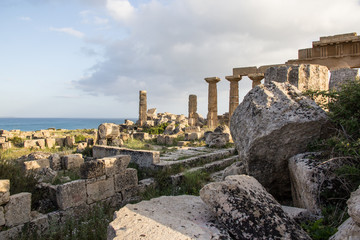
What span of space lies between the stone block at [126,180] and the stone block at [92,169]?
1.64 ft

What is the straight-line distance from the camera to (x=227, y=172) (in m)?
5.17

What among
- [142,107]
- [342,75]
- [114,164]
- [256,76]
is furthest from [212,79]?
[114,164]

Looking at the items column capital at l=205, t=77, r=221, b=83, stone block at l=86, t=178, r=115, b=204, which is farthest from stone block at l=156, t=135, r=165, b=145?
column capital at l=205, t=77, r=221, b=83

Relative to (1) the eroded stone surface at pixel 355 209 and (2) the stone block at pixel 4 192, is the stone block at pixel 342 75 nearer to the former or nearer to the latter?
(1) the eroded stone surface at pixel 355 209

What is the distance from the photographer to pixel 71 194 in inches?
208

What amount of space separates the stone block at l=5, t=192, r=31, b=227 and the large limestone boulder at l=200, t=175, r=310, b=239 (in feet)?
11.7

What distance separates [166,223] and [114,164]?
153 inches

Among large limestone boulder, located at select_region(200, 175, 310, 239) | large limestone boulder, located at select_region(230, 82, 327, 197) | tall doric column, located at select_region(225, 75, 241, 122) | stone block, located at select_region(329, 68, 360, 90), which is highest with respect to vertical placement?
tall doric column, located at select_region(225, 75, 241, 122)

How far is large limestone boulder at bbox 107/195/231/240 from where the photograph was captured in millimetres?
2316

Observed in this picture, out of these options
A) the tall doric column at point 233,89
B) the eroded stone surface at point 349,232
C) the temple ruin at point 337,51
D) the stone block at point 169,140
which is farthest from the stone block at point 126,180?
the tall doric column at point 233,89

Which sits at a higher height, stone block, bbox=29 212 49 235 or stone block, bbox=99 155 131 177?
stone block, bbox=99 155 131 177

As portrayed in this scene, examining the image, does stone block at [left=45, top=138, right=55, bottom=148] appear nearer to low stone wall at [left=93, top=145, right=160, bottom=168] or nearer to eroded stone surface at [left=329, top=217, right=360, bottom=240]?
low stone wall at [left=93, top=145, right=160, bottom=168]

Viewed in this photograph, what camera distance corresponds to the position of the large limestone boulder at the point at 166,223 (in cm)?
232

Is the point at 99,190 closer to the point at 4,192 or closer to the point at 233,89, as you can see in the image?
the point at 4,192
